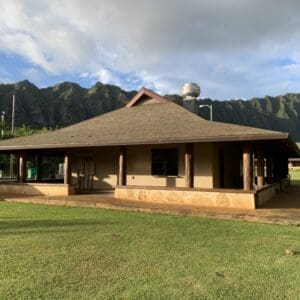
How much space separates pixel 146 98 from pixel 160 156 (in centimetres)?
409

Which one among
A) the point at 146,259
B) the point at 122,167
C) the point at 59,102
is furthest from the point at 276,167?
the point at 59,102

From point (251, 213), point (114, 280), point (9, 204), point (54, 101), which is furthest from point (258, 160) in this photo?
point (54, 101)

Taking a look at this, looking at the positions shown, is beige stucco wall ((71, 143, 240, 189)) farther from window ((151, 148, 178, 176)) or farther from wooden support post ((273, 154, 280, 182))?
wooden support post ((273, 154, 280, 182))

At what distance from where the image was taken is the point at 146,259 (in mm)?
5297

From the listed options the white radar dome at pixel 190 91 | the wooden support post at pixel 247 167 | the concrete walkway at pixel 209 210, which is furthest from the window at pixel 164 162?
the white radar dome at pixel 190 91

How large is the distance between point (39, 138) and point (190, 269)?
11537mm

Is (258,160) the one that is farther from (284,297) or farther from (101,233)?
(284,297)

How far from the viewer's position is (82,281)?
14.3ft

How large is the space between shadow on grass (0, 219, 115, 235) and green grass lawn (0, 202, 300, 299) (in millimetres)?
21

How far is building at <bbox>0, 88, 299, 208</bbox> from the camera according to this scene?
10672 millimetres

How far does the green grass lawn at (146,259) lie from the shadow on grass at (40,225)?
0.07 feet

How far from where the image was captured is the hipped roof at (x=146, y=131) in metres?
10.6

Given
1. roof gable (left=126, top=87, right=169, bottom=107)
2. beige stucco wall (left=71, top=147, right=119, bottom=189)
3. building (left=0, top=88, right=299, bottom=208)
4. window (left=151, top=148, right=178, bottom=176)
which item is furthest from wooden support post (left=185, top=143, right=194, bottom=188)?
roof gable (left=126, top=87, right=169, bottom=107)

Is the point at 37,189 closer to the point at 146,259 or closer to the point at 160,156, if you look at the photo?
the point at 160,156
